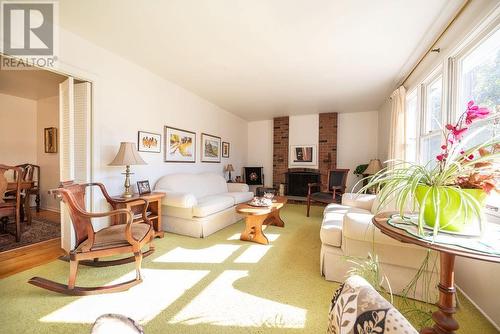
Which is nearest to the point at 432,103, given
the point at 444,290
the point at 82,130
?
the point at 444,290

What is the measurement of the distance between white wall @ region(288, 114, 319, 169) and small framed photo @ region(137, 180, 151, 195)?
403 centimetres

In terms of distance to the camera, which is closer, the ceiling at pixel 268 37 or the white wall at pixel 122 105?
the ceiling at pixel 268 37

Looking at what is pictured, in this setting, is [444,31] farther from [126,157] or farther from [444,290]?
[126,157]

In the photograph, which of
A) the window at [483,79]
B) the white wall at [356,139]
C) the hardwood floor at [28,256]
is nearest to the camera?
the window at [483,79]

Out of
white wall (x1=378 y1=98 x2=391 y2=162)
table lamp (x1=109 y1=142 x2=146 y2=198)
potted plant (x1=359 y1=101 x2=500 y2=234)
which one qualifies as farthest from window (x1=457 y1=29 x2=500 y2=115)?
table lamp (x1=109 y1=142 x2=146 y2=198)

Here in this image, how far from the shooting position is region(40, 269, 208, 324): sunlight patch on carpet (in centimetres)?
140

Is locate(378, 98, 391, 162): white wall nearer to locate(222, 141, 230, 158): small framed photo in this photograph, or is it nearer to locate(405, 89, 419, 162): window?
locate(405, 89, 419, 162): window

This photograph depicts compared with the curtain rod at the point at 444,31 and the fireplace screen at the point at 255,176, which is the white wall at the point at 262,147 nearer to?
the fireplace screen at the point at 255,176

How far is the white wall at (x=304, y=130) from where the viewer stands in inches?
226

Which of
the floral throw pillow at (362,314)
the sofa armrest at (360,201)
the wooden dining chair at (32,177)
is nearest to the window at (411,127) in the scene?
the sofa armrest at (360,201)

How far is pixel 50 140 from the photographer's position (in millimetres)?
4352

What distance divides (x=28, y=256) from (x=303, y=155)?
5.54 m

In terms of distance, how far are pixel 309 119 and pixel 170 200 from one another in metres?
4.45

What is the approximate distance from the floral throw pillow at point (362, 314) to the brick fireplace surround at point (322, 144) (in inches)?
204
